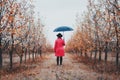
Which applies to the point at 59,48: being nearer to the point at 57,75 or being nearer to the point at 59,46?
the point at 59,46

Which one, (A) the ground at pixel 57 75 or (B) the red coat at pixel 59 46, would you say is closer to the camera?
(A) the ground at pixel 57 75

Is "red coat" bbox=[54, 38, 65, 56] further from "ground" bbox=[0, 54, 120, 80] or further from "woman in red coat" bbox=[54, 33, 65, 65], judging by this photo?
"ground" bbox=[0, 54, 120, 80]

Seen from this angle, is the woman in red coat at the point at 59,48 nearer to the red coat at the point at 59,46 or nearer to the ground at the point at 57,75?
the red coat at the point at 59,46

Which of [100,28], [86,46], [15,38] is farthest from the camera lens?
[86,46]

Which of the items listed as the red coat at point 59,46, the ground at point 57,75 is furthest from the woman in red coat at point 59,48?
the ground at point 57,75

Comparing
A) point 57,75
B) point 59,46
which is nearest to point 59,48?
point 59,46

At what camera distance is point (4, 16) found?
17656 mm

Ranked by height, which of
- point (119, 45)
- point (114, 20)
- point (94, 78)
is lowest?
point (94, 78)

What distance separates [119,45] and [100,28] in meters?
5.85

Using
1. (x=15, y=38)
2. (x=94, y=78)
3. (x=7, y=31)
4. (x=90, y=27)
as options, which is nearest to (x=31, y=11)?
(x=90, y=27)

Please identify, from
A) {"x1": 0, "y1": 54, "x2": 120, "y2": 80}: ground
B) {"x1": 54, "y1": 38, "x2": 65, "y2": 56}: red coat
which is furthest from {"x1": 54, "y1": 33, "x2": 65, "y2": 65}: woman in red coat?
{"x1": 0, "y1": 54, "x2": 120, "y2": 80}: ground

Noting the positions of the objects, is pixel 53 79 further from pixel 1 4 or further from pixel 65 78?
pixel 1 4

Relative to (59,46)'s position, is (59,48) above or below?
below

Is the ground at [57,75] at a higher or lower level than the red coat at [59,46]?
lower
